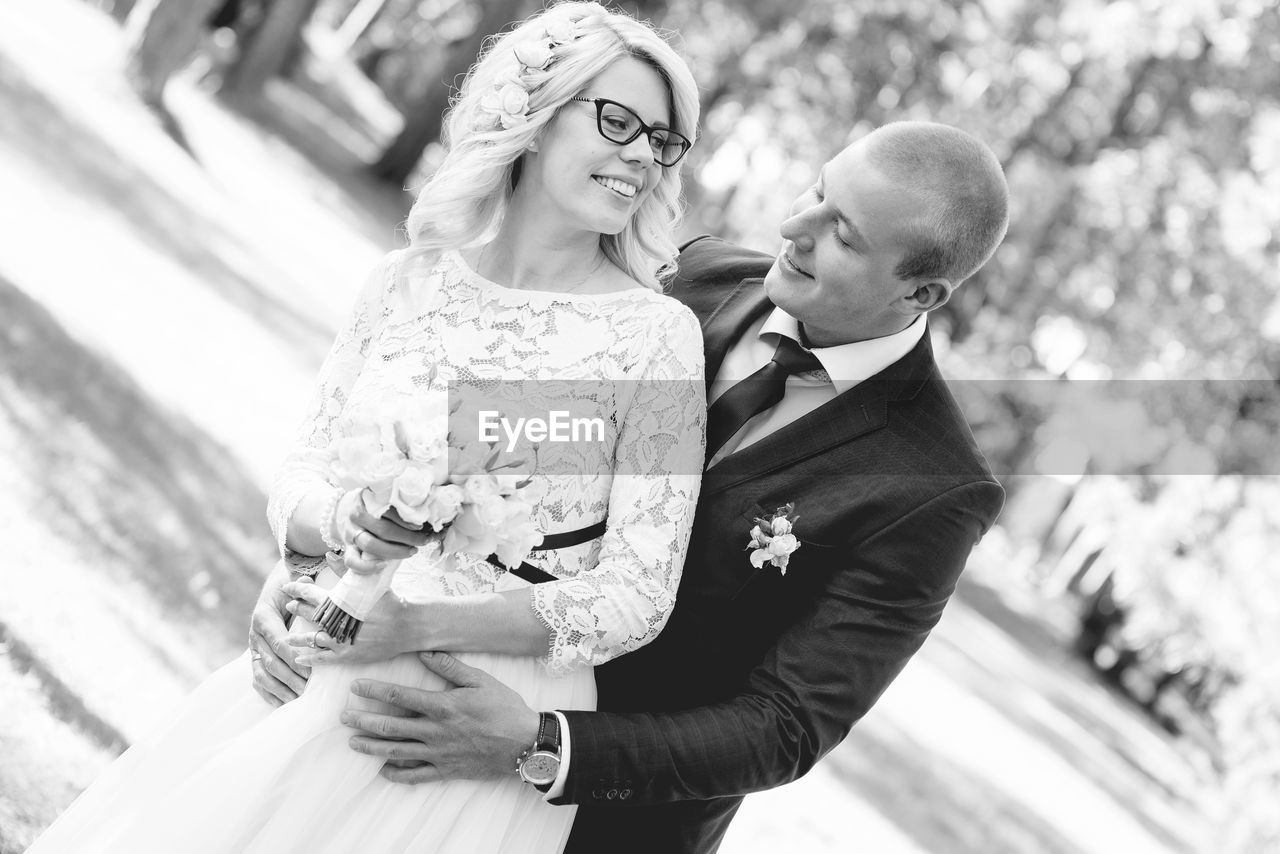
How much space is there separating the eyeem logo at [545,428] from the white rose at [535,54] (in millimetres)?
949

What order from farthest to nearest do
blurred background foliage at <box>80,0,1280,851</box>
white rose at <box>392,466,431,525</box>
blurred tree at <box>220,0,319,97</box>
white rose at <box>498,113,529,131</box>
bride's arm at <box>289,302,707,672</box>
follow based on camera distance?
blurred tree at <box>220,0,319,97</box> → blurred background foliage at <box>80,0,1280,851</box> → white rose at <box>498,113,529,131</box> → bride's arm at <box>289,302,707,672</box> → white rose at <box>392,466,431,525</box>

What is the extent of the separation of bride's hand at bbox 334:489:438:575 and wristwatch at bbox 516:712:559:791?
0.57m

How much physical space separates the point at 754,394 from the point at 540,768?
43.2 inches

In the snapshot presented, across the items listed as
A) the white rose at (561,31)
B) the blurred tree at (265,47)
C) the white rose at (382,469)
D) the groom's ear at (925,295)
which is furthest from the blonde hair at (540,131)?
the blurred tree at (265,47)

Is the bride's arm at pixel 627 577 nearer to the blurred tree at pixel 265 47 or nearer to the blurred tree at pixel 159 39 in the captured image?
the blurred tree at pixel 159 39

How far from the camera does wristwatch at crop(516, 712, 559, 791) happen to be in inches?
113

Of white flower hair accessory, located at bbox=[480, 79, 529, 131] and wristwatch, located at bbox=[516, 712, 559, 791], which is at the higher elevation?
white flower hair accessory, located at bbox=[480, 79, 529, 131]

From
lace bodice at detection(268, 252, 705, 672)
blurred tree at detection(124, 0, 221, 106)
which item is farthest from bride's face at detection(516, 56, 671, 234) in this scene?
blurred tree at detection(124, 0, 221, 106)

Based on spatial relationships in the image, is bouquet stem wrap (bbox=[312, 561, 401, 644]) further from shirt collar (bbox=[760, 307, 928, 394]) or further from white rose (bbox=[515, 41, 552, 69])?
white rose (bbox=[515, 41, 552, 69])

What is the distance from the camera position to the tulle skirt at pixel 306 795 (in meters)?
2.77

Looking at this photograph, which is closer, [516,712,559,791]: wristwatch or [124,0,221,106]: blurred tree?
[516,712,559,791]: wristwatch

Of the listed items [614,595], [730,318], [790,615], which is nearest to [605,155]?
[730,318]

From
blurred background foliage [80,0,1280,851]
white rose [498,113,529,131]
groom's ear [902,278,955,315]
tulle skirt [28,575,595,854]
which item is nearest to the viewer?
tulle skirt [28,575,595,854]

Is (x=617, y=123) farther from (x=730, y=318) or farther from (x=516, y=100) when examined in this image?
(x=730, y=318)
